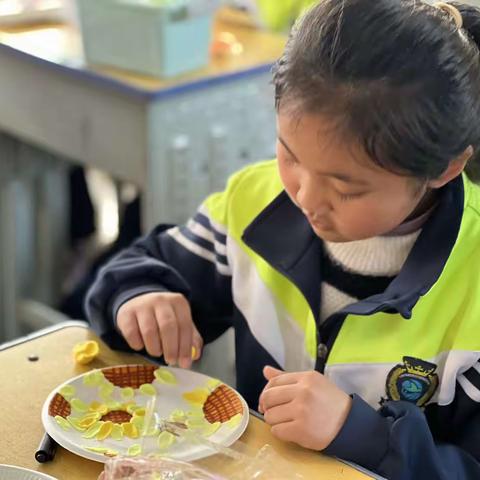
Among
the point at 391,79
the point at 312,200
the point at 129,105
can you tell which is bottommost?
the point at 129,105

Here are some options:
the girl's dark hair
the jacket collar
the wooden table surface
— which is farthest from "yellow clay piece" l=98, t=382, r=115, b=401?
the wooden table surface

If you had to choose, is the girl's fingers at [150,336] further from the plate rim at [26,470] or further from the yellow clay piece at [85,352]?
the plate rim at [26,470]

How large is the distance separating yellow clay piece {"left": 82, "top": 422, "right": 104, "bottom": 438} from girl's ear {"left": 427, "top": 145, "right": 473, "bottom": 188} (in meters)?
0.39

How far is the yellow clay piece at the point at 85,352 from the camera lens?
43.2 inches

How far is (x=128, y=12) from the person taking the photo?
1934 millimetres

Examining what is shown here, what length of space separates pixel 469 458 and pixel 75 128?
127 centimetres

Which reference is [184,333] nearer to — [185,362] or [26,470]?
[185,362]

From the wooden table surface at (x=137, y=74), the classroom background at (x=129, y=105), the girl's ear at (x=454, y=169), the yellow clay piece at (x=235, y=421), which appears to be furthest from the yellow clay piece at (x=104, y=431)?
the wooden table surface at (x=137, y=74)

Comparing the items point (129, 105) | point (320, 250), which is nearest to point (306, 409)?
point (320, 250)

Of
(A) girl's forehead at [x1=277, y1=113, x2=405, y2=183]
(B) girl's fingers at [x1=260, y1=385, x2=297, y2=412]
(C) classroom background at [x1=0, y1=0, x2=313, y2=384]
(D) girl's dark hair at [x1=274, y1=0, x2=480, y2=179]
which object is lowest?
(C) classroom background at [x1=0, y1=0, x2=313, y2=384]

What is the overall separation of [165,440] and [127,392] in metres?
0.11

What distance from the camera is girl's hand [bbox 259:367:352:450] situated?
3.05ft

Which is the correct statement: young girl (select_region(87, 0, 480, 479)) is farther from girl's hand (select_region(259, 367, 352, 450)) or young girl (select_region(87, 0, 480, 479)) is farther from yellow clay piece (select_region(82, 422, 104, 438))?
yellow clay piece (select_region(82, 422, 104, 438))

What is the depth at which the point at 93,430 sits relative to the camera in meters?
0.96
